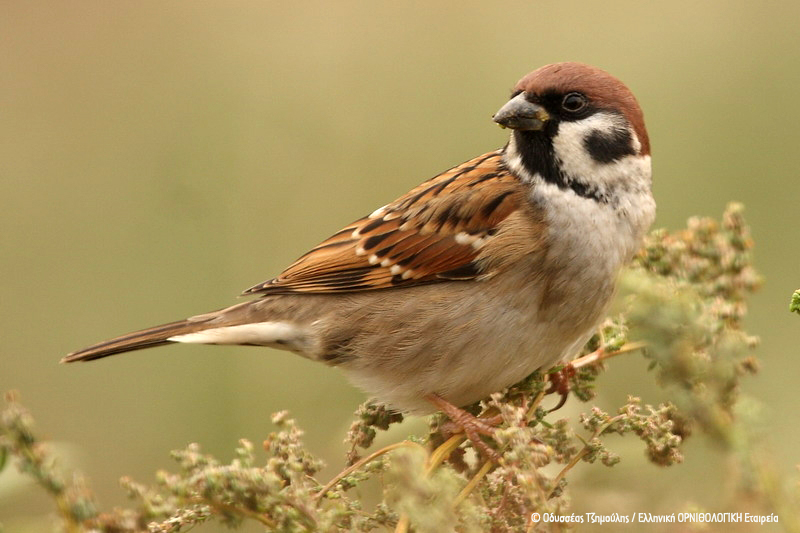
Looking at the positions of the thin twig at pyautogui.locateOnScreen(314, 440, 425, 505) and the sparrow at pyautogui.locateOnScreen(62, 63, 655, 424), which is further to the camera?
the sparrow at pyautogui.locateOnScreen(62, 63, 655, 424)

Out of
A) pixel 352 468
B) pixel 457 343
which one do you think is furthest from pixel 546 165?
pixel 352 468

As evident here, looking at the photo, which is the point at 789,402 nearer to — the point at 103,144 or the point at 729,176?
the point at 729,176

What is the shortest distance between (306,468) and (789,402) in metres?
1.26

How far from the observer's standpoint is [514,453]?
1.20 metres

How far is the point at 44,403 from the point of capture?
12.7 feet

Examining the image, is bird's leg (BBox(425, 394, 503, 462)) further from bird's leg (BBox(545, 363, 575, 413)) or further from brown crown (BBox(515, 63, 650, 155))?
brown crown (BBox(515, 63, 650, 155))

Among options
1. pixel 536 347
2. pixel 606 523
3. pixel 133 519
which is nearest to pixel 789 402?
pixel 536 347

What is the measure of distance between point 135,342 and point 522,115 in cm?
118

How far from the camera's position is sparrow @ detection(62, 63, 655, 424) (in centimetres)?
251

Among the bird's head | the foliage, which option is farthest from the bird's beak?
the foliage

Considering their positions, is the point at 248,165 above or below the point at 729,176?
below

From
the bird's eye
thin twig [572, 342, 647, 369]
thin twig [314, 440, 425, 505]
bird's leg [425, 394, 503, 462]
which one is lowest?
thin twig [314, 440, 425, 505]

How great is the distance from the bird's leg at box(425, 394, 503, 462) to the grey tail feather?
2.36 feet

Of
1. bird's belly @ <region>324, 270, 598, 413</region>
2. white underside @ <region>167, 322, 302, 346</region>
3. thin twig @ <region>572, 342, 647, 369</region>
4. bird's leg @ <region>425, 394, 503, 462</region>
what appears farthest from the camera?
white underside @ <region>167, 322, 302, 346</region>
